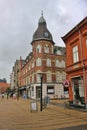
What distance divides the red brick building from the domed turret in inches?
867

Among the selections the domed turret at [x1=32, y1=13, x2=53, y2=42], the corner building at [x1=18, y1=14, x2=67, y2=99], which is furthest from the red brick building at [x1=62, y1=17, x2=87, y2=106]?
the domed turret at [x1=32, y1=13, x2=53, y2=42]

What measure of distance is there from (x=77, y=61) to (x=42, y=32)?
86.2 ft

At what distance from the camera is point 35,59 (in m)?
43.2

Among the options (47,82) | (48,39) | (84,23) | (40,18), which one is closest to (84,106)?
(84,23)

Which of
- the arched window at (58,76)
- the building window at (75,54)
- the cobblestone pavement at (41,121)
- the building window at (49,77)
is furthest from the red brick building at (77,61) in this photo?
the arched window at (58,76)

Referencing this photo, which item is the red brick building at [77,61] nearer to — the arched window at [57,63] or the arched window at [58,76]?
the arched window at [58,76]

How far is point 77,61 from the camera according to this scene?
19812 mm

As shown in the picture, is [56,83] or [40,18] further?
[40,18]

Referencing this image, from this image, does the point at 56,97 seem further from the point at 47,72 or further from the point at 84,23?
the point at 84,23

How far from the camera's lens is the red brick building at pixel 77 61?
60.0ft

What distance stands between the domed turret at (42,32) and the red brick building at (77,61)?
72.2ft

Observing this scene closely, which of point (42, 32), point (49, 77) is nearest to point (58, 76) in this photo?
point (49, 77)

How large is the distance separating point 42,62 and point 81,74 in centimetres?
2458

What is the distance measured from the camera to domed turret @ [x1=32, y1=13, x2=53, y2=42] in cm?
4405
